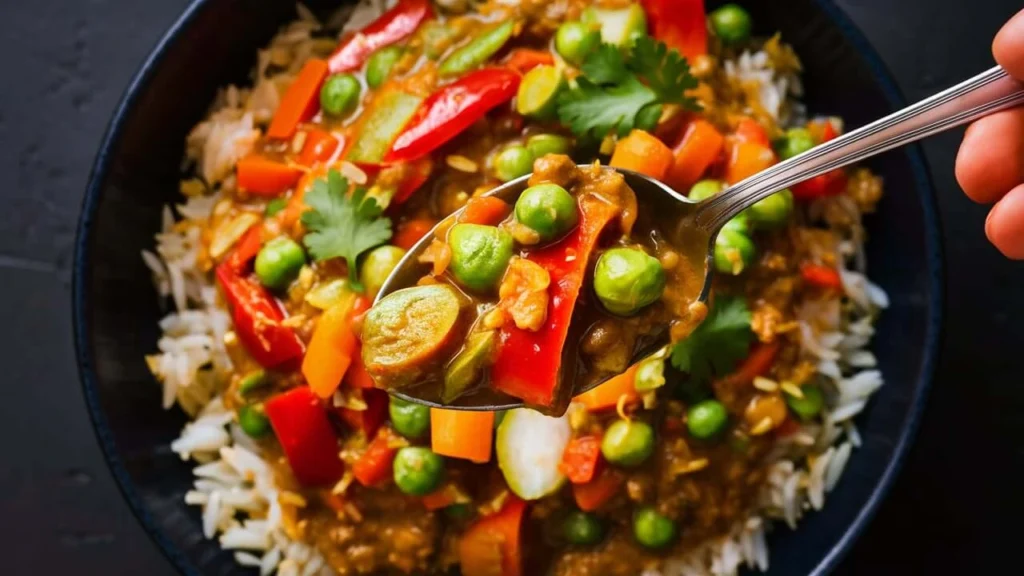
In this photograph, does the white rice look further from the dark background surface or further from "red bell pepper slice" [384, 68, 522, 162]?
"red bell pepper slice" [384, 68, 522, 162]

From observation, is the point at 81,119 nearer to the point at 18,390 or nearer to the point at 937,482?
the point at 18,390

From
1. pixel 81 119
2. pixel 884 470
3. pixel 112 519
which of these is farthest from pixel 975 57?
pixel 112 519

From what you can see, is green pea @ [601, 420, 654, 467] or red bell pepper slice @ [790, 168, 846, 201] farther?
red bell pepper slice @ [790, 168, 846, 201]

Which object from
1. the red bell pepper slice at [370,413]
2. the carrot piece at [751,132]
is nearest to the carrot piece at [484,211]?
the red bell pepper slice at [370,413]

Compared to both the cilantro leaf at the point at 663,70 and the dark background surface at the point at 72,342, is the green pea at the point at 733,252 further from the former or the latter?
the dark background surface at the point at 72,342

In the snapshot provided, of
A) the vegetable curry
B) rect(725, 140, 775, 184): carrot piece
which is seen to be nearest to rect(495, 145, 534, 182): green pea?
the vegetable curry

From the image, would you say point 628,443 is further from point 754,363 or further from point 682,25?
point 682,25

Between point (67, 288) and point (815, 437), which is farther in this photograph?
point (67, 288)
